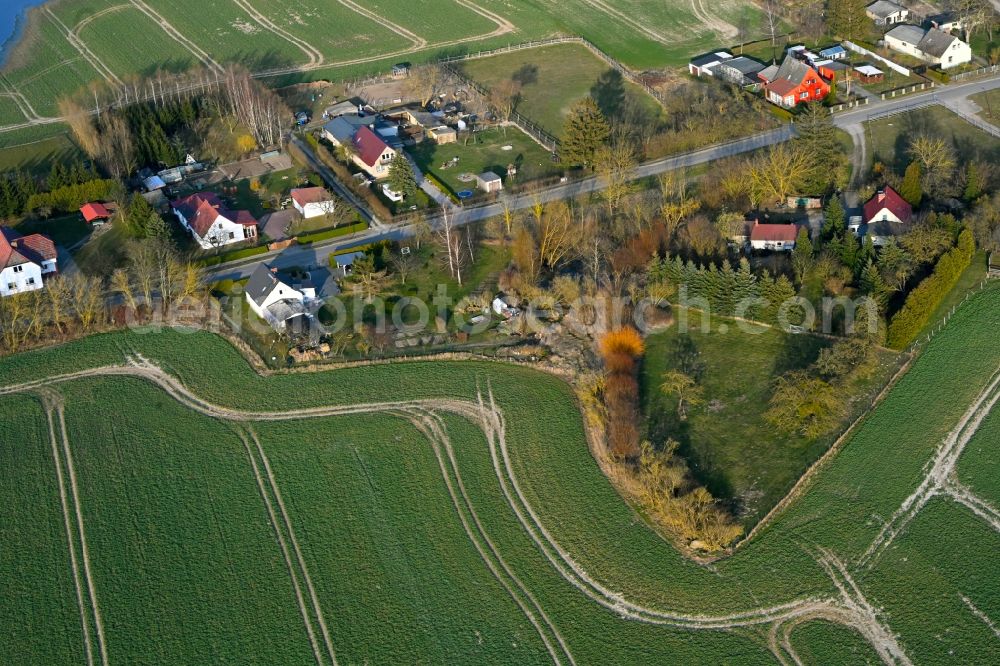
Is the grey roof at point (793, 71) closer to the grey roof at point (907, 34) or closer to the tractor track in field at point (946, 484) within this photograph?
the grey roof at point (907, 34)

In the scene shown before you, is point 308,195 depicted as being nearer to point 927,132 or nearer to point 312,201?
point 312,201

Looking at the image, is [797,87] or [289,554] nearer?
[289,554]

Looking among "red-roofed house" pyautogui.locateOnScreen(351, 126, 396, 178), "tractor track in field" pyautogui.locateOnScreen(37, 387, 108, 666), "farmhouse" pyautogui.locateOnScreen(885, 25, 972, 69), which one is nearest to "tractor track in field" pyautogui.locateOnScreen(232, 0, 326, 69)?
"red-roofed house" pyautogui.locateOnScreen(351, 126, 396, 178)

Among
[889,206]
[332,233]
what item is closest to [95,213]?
[332,233]

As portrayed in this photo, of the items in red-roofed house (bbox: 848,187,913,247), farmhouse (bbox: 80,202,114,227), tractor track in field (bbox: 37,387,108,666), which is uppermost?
red-roofed house (bbox: 848,187,913,247)

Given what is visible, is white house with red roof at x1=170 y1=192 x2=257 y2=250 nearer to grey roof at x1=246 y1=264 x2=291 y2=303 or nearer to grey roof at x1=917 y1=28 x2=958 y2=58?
grey roof at x1=246 y1=264 x2=291 y2=303

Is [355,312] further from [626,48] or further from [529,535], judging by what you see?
[626,48]
